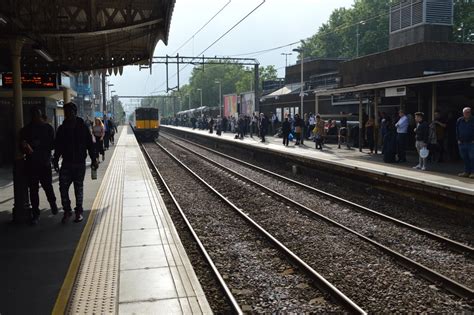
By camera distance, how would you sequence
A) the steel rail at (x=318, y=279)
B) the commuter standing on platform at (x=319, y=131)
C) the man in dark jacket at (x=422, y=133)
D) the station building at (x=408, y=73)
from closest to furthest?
the steel rail at (x=318, y=279), the man in dark jacket at (x=422, y=133), the station building at (x=408, y=73), the commuter standing on platform at (x=319, y=131)

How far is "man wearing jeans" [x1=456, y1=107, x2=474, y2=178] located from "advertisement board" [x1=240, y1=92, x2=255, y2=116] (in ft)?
94.4

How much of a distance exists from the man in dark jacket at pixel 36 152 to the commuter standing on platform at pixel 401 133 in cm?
1105

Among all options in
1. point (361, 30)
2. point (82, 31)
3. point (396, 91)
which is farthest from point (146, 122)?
point (361, 30)

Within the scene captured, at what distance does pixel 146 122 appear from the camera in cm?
4212

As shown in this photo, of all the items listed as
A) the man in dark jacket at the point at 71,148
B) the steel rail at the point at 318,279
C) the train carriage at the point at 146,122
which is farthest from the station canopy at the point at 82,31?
the train carriage at the point at 146,122

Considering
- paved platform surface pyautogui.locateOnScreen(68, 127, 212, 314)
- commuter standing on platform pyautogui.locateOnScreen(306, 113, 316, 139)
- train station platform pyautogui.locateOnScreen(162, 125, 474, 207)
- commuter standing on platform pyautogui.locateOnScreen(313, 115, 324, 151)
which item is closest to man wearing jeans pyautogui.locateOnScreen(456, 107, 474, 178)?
train station platform pyautogui.locateOnScreen(162, 125, 474, 207)

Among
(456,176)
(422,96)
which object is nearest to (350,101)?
(422,96)

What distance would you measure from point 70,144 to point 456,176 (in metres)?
9.28

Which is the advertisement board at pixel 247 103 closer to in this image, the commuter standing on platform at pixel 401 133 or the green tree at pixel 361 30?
the green tree at pixel 361 30

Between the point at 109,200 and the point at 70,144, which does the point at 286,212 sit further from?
the point at 70,144

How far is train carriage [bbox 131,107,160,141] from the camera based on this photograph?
137 feet

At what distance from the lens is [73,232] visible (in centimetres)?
721

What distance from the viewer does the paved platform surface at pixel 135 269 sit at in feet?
15.0

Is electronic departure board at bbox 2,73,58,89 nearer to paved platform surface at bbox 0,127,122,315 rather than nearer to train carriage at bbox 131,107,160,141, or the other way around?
paved platform surface at bbox 0,127,122,315
